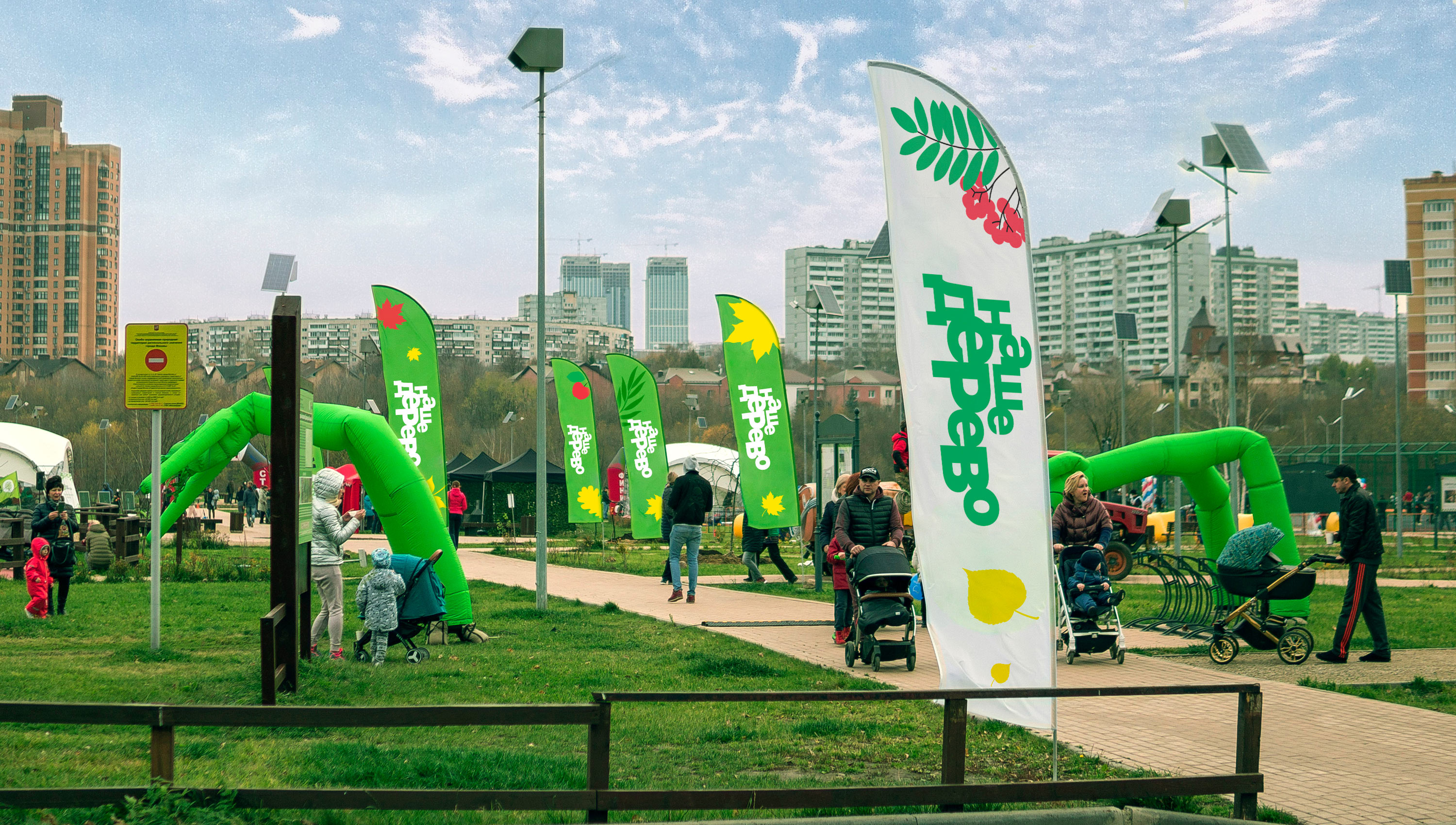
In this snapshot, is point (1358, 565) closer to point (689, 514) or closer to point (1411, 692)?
point (1411, 692)

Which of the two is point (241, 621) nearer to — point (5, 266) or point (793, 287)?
point (5, 266)

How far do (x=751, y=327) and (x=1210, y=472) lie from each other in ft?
26.6

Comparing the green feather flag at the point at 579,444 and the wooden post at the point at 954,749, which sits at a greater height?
the green feather flag at the point at 579,444

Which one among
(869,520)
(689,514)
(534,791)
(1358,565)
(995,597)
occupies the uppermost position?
(869,520)

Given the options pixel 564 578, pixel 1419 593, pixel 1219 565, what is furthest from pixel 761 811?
pixel 1419 593

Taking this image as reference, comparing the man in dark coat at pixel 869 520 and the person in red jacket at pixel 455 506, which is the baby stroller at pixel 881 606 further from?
the person in red jacket at pixel 455 506

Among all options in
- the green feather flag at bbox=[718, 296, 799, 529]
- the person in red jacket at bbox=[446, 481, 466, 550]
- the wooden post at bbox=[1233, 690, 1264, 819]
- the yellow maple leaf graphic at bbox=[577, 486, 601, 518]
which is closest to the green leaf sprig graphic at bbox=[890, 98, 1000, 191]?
the wooden post at bbox=[1233, 690, 1264, 819]

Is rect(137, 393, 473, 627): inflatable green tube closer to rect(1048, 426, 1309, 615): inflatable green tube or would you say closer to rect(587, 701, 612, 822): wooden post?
rect(587, 701, 612, 822): wooden post

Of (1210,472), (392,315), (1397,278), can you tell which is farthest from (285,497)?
(1397,278)

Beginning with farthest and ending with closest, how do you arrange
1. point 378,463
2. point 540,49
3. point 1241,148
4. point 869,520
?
point 1241,148 < point 540,49 < point 378,463 < point 869,520

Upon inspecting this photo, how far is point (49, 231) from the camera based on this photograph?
127m

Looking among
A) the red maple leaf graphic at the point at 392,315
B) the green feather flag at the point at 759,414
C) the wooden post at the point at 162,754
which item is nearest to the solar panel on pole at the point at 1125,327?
the green feather flag at the point at 759,414

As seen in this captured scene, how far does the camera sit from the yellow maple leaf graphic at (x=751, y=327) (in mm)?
20375

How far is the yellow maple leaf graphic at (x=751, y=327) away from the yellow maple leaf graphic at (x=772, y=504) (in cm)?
245
